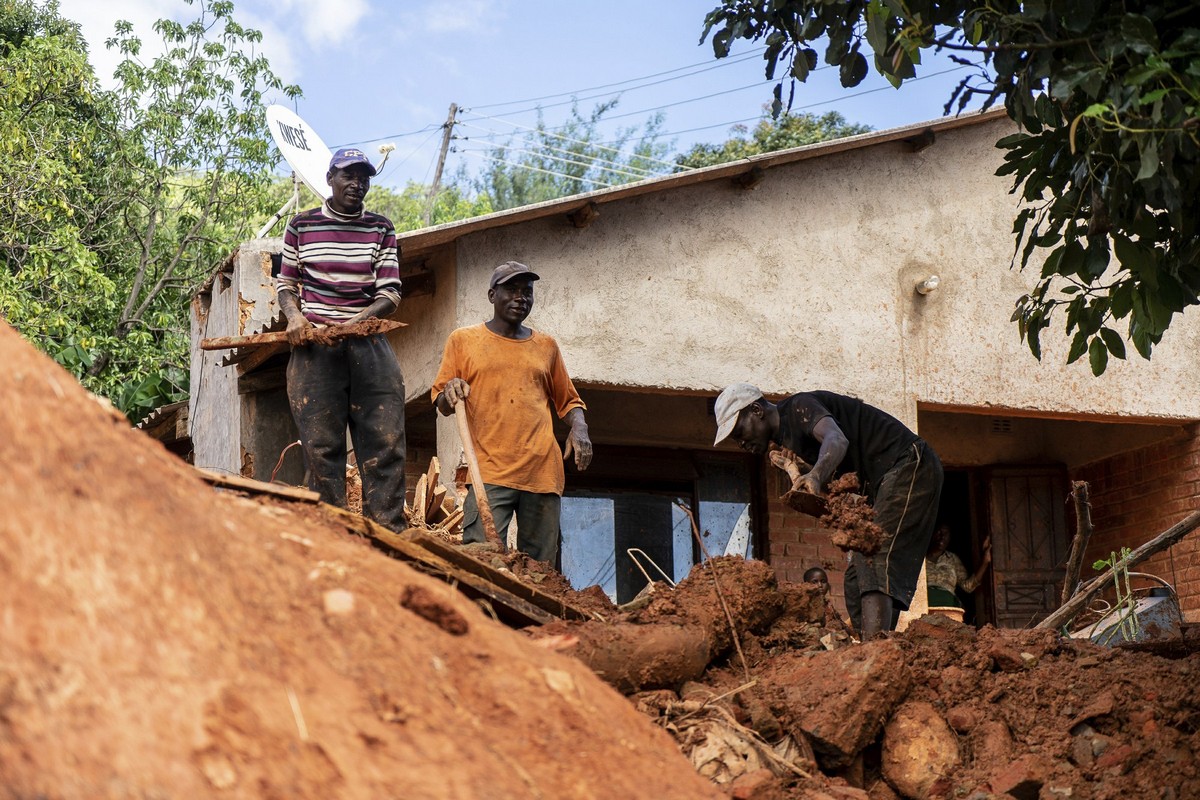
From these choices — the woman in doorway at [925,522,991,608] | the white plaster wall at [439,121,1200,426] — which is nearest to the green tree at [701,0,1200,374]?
the white plaster wall at [439,121,1200,426]

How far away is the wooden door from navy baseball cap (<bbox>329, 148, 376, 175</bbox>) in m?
6.88

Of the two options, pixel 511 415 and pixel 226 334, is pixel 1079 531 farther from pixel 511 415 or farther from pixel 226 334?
pixel 226 334

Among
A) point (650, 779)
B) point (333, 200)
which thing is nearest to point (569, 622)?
point (650, 779)

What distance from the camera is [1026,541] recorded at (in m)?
10.9

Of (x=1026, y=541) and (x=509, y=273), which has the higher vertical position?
(x=509, y=273)

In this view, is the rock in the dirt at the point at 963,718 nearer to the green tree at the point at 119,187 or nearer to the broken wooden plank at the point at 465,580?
the broken wooden plank at the point at 465,580

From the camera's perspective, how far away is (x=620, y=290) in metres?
8.49

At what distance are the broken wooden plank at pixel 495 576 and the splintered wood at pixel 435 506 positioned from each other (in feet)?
10.7

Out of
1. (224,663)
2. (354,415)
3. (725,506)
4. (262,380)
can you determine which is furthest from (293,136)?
(224,663)

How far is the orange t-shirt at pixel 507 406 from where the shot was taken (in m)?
6.47

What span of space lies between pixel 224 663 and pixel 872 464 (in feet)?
15.1

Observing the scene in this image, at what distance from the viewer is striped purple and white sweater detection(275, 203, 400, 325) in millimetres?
6023

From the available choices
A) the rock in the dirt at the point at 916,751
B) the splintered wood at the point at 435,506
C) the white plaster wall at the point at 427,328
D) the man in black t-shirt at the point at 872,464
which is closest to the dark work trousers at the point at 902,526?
the man in black t-shirt at the point at 872,464

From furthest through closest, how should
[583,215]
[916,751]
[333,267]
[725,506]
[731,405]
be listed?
[725,506], [583,215], [731,405], [333,267], [916,751]
